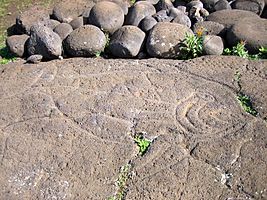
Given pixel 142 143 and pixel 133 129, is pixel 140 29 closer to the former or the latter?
pixel 133 129

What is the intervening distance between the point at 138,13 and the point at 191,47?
1157 millimetres

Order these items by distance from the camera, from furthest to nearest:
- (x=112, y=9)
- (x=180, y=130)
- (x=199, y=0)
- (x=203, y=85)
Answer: (x=199, y=0) → (x=112, y=9) → (x=203, y=85) → (x=180, y=130)

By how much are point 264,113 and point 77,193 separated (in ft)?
6.88

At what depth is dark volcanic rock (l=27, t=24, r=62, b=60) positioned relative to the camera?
596 cm

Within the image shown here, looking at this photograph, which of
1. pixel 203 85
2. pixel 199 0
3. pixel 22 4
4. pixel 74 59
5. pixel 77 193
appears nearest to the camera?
A: pixel 77 193

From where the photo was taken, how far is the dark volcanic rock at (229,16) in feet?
20.3

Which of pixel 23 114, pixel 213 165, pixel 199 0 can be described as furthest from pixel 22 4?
pixel 213 165

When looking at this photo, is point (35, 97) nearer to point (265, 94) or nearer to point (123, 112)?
point (123, 112)

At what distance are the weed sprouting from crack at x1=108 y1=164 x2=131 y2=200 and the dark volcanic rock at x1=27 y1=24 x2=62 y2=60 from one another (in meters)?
2.57

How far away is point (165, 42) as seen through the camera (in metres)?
5.73

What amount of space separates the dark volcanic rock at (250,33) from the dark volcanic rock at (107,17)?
163 centimetres

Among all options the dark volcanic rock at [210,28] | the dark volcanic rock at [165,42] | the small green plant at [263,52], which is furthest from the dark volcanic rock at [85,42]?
the small green plant at [263,52]

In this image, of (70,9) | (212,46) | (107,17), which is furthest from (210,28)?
(70,9)

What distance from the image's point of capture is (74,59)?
5918mm
